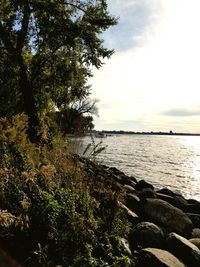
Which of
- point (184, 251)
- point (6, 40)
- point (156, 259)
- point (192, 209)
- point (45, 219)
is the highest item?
point (6, 40)

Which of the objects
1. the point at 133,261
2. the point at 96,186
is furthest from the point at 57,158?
the point at 133,261

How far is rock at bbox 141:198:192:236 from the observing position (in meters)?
10.4

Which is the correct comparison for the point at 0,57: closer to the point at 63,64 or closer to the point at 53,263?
the point at 63,64

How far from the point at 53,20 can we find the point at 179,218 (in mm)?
12596

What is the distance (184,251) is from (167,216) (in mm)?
2943

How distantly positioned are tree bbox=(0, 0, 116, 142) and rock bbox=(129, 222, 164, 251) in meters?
10.8

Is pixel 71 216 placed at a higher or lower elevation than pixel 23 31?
lower

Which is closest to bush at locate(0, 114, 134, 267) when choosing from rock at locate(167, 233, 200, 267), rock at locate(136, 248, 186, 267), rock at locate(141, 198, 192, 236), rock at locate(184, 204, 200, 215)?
rock at locate(136, 248, 186, 267)

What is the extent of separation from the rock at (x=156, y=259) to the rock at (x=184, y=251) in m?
0.49

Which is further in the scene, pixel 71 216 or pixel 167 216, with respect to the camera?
pixel 167 216

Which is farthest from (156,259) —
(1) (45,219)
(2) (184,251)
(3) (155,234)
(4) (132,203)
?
(4) (132,203)

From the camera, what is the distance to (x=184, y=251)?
773 cm

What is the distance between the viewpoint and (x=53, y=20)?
19484 mm

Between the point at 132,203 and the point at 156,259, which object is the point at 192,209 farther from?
the point at 156,259
